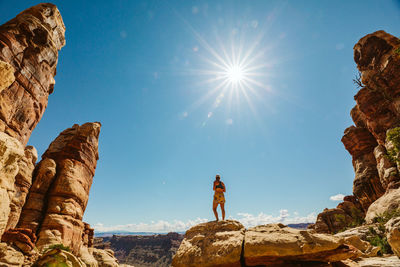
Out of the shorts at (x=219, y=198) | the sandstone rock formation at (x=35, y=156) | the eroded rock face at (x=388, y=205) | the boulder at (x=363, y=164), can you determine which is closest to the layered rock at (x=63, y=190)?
the sandstone rock formation at (x=35, y=156)

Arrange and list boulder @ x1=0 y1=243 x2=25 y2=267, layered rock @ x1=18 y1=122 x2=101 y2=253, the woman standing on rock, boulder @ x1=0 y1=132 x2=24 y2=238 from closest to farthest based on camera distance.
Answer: boulder @ x1=0 y1=132 x2=24 y2=238 → boulder @ x1=0 y1=243 x2=25 y2=267 → the woman standing on rock → layered rock @ x1=18 y1=122 x2=101 y2=253

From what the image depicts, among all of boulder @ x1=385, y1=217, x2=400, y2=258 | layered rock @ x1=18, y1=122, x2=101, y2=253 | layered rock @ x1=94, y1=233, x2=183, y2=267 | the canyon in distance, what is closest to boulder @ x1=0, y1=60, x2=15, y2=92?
the canyon in distance

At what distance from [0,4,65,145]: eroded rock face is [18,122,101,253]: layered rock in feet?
18.2

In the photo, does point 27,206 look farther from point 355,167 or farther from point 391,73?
point 355,167

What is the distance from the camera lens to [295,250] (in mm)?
7059

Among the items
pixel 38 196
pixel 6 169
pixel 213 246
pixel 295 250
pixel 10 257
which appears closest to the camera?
pixel 6 169

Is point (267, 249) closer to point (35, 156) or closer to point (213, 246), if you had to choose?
point (213, 246)

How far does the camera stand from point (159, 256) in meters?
123

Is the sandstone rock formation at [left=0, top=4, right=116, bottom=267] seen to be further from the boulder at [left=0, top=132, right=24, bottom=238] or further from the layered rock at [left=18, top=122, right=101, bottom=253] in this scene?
the boulder at [left=0, top=132, right=24, bottom=238]

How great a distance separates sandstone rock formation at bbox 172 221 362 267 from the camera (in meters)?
7.12

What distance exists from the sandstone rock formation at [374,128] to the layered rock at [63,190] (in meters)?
39.7

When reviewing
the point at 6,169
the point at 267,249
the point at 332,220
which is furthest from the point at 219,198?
the point at 332,220

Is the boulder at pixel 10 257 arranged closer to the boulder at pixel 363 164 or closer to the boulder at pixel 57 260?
the boulder at pixel 57 260

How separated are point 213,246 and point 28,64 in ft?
78.0
